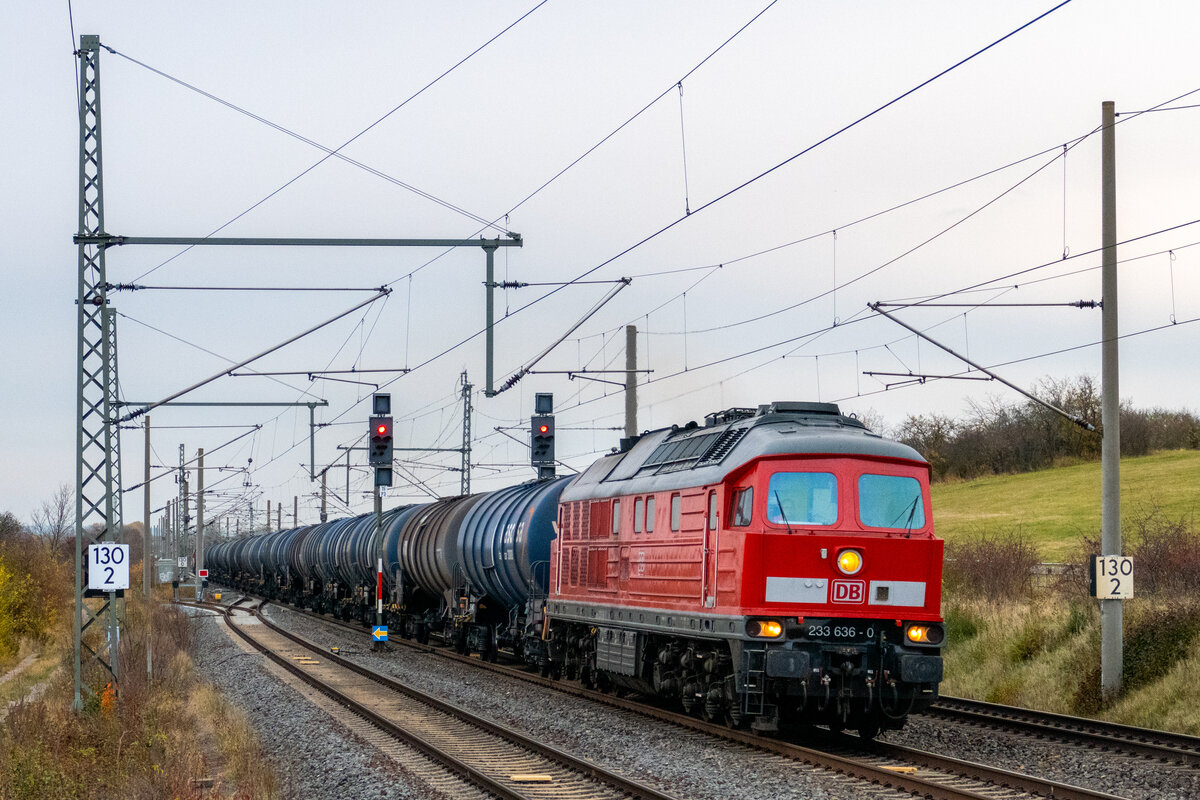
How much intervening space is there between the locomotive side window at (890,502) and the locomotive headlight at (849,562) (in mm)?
453

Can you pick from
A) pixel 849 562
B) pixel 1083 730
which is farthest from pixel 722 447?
pixel 1083 730

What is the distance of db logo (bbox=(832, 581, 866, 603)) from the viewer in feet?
50.8

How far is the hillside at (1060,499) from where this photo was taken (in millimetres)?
45406

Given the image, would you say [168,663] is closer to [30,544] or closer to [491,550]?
[491,550]

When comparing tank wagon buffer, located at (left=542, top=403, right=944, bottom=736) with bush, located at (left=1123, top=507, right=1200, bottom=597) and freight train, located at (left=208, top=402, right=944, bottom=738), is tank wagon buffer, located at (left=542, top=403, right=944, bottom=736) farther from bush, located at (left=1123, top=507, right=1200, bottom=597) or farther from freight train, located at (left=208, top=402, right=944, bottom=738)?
bush, located at (left=1123, top=507, right=1200, bottom=597)

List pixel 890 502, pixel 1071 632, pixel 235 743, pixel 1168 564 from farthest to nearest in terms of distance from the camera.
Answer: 1. pixel 1168 564
2. pixel 1071 632
3. pixel 235 743
4. pixel 890 502

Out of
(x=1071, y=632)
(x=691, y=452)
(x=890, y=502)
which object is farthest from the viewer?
(x=1071, y=632)

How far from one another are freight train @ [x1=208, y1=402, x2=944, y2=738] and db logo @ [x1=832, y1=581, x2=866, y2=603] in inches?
0.6

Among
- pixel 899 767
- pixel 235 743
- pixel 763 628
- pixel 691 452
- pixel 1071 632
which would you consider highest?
pixel 691 452

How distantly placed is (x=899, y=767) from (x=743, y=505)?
11.4ft

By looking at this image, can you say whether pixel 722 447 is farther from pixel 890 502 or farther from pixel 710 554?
pixel 890 502

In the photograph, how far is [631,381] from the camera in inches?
1182

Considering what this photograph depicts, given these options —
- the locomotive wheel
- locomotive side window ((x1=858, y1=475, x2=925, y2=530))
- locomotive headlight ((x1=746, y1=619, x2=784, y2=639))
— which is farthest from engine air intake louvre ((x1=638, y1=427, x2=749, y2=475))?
the locomotive wheel

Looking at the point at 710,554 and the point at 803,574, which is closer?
the point at 803,574
